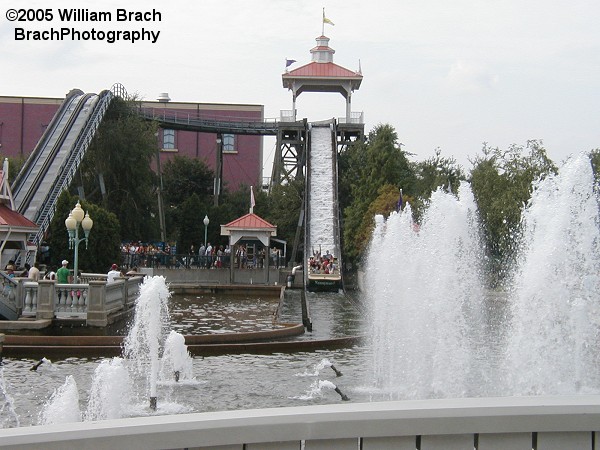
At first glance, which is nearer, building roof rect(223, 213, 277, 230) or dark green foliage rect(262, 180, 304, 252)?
building roof rect(223, 213, 277, 230)

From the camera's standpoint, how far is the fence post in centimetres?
2355

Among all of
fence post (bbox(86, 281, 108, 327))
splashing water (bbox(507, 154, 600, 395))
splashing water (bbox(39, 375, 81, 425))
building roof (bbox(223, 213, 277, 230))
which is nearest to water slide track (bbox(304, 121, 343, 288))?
building roof (bbox(223, 213, 277, 230))

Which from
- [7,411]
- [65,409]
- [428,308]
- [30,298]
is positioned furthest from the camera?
[30,298]

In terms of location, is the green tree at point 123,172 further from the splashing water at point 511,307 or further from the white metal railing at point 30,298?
the splashing water at point 511,307

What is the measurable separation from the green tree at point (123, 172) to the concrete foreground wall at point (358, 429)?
163ft

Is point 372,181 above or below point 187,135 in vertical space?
below

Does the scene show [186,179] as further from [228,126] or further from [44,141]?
[44,141]

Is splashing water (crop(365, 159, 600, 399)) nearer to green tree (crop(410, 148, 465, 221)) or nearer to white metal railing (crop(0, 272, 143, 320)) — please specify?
white metal railing (crop(0, 272, 143, 320))

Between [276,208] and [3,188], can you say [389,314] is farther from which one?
[276,208]

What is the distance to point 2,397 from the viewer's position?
542 inches

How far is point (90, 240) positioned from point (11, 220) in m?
7.93

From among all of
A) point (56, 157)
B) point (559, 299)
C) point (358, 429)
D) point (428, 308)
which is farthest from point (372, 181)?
point (358, 429)

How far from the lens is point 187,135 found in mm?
86125

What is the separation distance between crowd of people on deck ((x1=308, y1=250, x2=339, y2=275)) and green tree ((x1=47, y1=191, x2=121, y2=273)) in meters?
9.91
